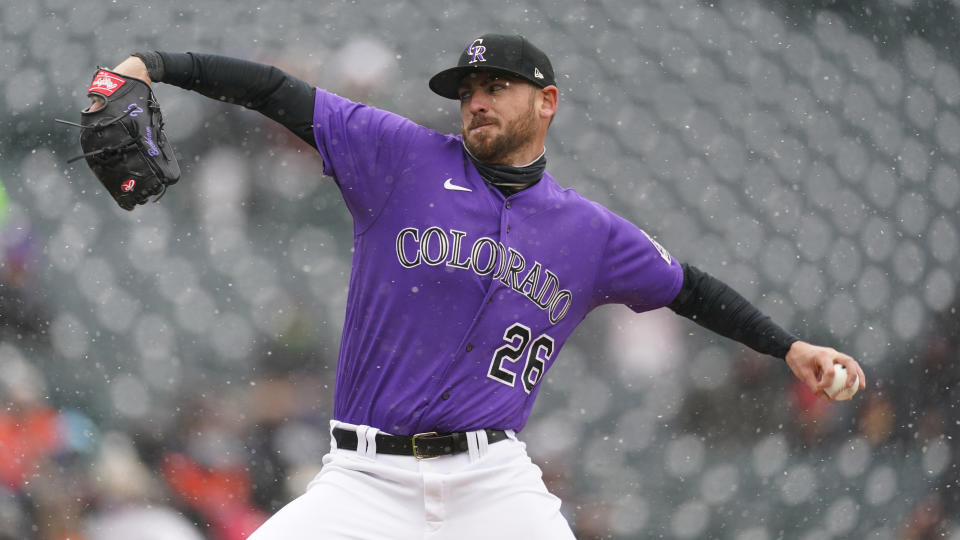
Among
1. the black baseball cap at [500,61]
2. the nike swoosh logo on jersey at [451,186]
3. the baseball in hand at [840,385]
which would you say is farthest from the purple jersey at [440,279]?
the baseball in hand at [840,385]

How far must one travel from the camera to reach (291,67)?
3.86 metres

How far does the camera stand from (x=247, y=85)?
3.29m

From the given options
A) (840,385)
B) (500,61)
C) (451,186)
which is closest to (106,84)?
(451,186)

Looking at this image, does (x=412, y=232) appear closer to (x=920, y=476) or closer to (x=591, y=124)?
(x=591, y=124)

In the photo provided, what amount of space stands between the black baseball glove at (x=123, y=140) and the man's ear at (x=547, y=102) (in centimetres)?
111

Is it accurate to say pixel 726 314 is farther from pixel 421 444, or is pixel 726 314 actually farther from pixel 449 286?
pixel 421 444

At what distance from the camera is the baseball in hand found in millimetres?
3457

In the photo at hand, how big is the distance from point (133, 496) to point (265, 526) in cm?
88

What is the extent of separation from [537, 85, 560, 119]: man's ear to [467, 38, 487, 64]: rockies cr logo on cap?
9.1 inches

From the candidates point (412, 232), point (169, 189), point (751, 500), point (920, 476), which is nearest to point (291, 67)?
point (169, 189)

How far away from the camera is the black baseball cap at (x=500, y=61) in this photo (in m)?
3.47

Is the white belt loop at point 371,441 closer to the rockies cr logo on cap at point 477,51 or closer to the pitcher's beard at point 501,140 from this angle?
the pitcher's beard at point 501,140

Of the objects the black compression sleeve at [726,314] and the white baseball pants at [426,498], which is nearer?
the white baseball pants at [426,498]

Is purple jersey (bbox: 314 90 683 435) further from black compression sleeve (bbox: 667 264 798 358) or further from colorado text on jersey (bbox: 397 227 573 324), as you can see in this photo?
black compression sleeve (bbox: 667 264 798 358)
